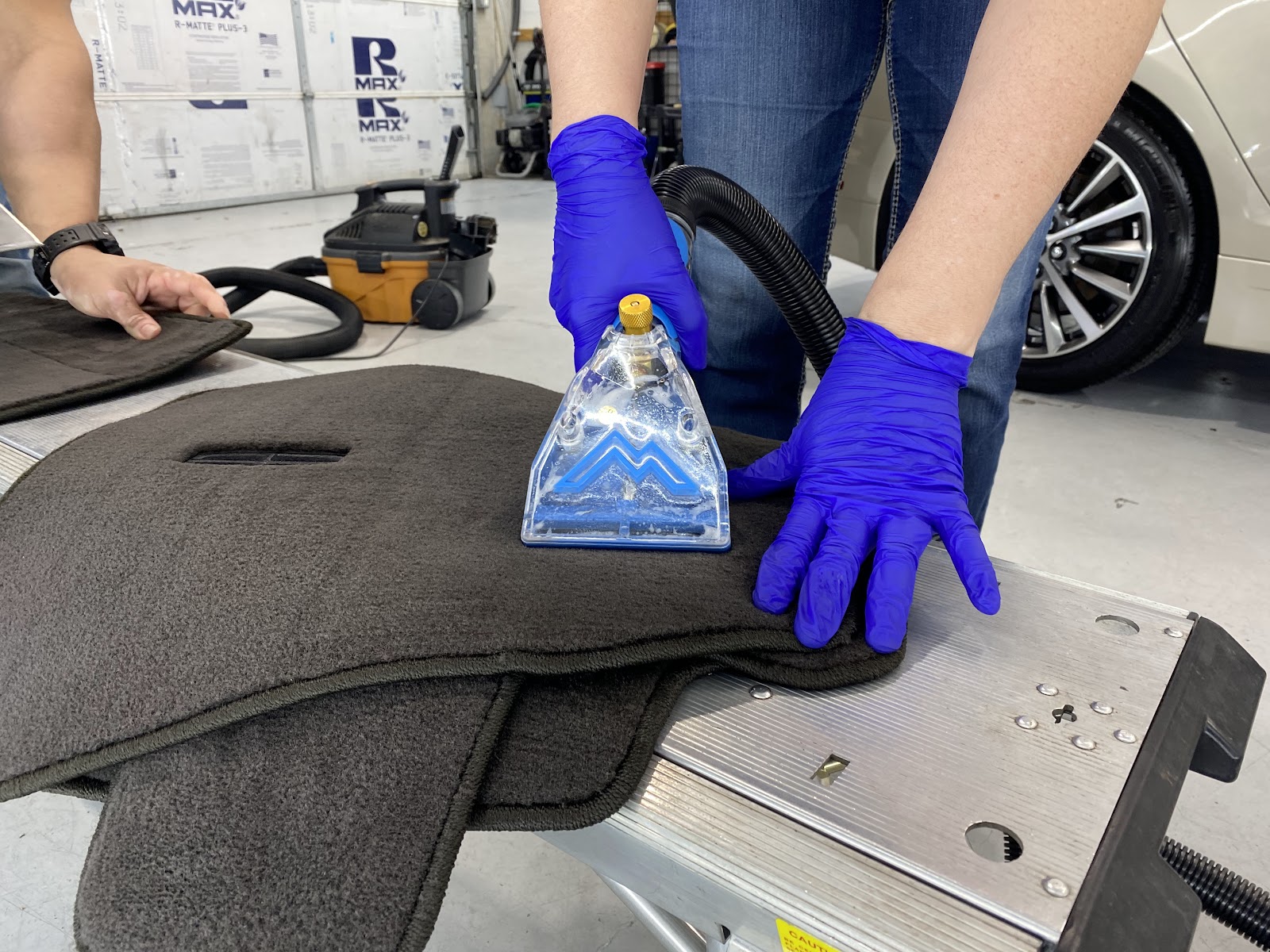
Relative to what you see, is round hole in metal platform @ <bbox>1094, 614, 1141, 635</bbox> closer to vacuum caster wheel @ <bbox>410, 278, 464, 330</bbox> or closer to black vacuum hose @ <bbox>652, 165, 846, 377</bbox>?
black vacuum hose @ <bbox>652, 165, 846, 377</bbox>

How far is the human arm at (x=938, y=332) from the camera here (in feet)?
2.06

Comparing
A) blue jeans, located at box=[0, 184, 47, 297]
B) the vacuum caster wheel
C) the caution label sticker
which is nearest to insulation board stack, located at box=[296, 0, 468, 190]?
the vacuum caster wheel

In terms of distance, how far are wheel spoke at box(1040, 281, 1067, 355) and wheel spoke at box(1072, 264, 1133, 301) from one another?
8 cm

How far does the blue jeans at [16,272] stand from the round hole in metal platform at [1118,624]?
1.68m

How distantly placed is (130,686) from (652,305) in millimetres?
511

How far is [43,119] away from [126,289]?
37cm

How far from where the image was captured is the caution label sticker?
1.45ft

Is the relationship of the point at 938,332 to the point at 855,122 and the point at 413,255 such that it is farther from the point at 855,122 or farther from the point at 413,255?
the point at 413,255

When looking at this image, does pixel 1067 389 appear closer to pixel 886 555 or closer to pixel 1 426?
pixel 886 555

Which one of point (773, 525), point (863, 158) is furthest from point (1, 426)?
point (863, 158)

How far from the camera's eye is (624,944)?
2.77 feet

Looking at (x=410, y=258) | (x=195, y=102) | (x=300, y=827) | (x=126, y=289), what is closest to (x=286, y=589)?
(x=300, y=827)

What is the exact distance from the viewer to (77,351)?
1188 mm

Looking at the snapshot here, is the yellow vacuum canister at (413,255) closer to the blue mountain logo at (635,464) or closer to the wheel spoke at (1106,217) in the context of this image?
the wheel spoke at (1106,217)
